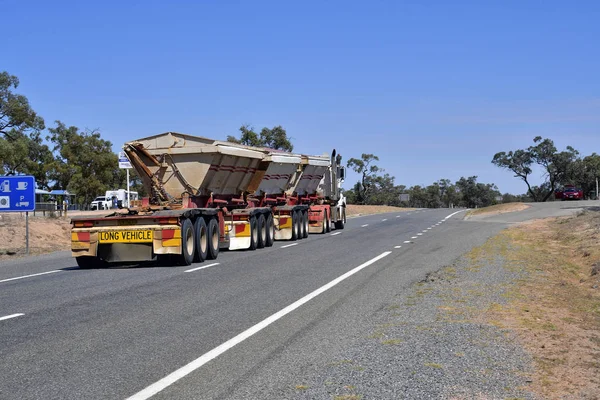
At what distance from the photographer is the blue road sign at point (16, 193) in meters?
23.2

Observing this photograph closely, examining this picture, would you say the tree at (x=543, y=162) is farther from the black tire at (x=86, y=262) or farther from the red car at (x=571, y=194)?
the black tire at (x=86, y=262)

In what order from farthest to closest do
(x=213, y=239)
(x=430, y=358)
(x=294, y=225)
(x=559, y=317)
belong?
(x=294, y=225), (x=213, y=239), (x=559, y=317), (x=430, y=358)

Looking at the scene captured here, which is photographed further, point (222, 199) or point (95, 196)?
point (95, 196)

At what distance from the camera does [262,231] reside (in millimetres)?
23594

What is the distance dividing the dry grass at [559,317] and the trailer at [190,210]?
794 centimetres

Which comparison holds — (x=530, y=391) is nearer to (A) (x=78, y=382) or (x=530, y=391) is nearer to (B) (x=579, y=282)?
(A) (x=78, y=382)

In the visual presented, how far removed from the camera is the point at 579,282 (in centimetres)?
1306

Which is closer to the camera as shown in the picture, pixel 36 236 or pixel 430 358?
pixel 430 358

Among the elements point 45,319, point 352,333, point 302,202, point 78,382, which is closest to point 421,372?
point 352,333

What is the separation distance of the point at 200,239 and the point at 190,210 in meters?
0.90

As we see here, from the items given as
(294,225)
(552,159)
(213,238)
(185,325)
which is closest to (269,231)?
(294,225)

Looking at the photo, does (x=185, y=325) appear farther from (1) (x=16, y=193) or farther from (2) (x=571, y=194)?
(2) (x=571, y=194)

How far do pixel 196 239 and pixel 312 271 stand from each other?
4030mm

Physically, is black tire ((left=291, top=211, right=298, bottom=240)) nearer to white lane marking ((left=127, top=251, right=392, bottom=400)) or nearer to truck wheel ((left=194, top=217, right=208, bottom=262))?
truck wheel ((left=194, top=217, right=208, bottom=262))
